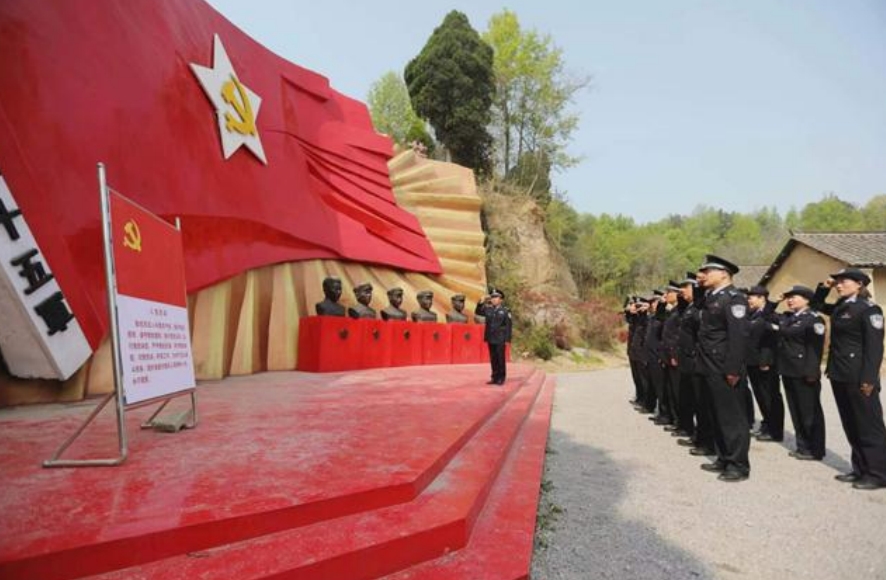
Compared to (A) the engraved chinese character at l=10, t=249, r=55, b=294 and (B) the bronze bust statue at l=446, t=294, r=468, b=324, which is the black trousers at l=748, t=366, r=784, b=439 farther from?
(B) the bronze bust statue at l=446, t=294, r=468, b=324

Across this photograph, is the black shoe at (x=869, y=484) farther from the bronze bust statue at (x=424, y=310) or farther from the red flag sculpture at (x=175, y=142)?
the bronze bust statue at (x=424, y=310)

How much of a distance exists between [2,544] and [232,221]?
6.23 metres

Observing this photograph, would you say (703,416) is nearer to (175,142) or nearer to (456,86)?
(175,142)

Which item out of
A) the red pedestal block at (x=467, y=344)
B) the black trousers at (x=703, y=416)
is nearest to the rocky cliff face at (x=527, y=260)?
the red pedestal block at (x=467, y=344)

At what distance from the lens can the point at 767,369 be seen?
5277 mm

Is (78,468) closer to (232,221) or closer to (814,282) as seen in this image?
(232,221)

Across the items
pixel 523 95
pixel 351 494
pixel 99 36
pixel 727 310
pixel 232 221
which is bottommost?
pixel 351 494

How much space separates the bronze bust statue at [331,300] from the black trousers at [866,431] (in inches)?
265

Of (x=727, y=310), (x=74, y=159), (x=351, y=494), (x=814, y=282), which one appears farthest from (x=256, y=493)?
(x=814, y=282)

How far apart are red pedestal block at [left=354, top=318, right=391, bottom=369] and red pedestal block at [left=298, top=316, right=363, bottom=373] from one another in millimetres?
141

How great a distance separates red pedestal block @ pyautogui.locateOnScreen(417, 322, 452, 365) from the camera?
1023 centimetres

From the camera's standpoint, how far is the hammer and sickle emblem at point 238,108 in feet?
25.8

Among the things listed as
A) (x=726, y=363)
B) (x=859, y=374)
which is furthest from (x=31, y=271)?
(x=859, y=374)

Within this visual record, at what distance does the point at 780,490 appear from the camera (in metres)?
3.60
